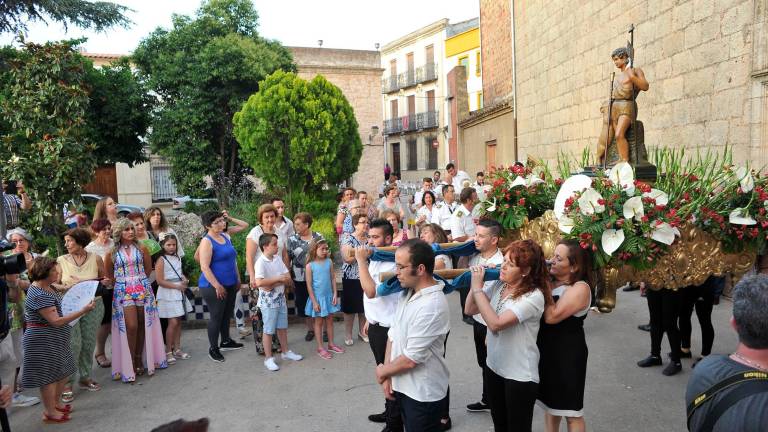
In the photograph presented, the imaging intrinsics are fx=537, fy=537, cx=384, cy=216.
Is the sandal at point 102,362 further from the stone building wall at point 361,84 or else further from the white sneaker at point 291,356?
the stone building wall at point 361,84

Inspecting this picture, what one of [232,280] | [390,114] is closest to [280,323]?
[232,280]

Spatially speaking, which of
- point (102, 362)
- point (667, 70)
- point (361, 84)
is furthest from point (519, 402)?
point (361, 84)

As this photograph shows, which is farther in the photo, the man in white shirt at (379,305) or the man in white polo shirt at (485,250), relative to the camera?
the man in white polo shirt at (485,250)

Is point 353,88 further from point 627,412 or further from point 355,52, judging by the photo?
point 627,412

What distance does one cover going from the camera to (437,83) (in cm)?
3622

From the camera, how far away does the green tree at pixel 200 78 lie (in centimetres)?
1423

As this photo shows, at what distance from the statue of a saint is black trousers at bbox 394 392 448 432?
3066mm

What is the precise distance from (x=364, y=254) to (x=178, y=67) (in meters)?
12.6

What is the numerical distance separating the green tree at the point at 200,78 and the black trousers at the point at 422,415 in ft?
42.4

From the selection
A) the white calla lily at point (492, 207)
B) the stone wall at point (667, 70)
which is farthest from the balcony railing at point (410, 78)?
the white calla lily at point (492, 207)

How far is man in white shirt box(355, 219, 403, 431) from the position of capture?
361 cm

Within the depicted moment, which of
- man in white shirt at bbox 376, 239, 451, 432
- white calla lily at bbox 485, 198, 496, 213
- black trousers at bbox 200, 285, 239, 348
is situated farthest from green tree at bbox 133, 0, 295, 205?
man in white shirt at bbox 376, 239, 451, 432

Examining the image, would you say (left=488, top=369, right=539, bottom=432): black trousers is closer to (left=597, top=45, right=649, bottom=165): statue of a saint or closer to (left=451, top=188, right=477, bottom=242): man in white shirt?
(left=597, top=45, right=649, bottom=165): statue of a saint

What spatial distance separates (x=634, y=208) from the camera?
327 cm
